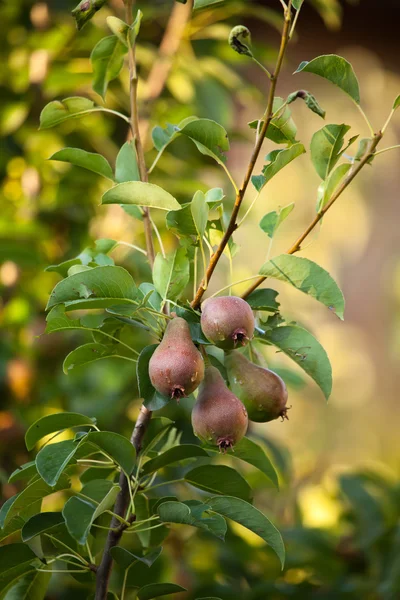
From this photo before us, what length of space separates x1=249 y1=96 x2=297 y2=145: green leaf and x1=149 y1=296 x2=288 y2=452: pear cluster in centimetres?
15

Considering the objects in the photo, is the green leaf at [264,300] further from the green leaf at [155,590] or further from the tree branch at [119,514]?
the green leaf at [155,590]

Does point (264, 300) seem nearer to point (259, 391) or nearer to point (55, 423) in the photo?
point (259, 391)

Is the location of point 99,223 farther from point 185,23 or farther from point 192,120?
point 192,120

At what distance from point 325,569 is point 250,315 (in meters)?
0.78

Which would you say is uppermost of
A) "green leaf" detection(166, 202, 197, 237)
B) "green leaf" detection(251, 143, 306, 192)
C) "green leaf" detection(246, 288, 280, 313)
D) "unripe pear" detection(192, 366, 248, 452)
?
"green leaf" detection(251, 143, 306, 192)

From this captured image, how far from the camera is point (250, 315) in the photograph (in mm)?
514

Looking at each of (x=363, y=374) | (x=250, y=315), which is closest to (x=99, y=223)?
(x=250, y=315)

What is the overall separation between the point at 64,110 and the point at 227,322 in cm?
30

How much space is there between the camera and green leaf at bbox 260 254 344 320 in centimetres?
54

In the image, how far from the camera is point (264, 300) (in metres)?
0.59

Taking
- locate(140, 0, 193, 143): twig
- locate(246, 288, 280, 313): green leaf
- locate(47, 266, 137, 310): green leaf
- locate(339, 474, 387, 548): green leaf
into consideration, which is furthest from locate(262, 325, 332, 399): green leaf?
locate(140, 0, 193, 143): twig

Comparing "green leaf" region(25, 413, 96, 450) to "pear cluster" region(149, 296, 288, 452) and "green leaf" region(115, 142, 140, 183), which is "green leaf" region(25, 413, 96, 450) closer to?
"pear cluster" region(149, 296, 288, 452)

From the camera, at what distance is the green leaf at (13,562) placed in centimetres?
57

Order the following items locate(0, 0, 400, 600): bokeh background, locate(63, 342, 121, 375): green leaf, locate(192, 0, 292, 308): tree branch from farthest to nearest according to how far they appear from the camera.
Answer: locate(0, 0, 400, 600): bokeh background
locate(63, 342, 121, 375): green leaf
locate(192, 0, 292, 308): tree branch
